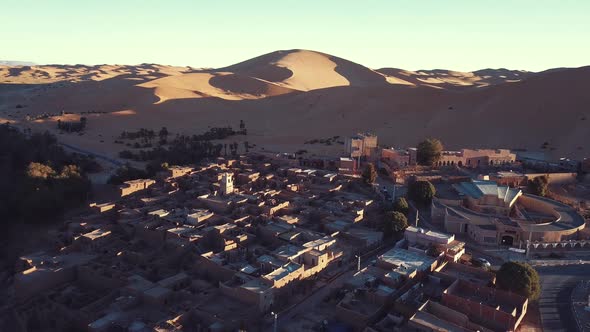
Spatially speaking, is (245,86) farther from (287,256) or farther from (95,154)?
(287,256)

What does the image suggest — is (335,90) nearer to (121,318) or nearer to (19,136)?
(19,136)

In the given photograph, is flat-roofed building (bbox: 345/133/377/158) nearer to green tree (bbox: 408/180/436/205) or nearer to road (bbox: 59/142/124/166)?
green tree (bbox: 408/180/436/205)

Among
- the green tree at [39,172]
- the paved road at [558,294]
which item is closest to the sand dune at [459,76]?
the green tree at [39,172]

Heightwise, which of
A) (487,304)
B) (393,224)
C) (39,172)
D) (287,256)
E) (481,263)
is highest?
(39,172)

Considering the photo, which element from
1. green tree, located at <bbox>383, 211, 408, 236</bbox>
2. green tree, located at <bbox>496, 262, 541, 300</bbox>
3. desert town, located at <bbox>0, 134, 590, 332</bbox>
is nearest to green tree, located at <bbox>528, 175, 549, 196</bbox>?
desert town, located at <bbox>0, 134, 590, 332</bbox>

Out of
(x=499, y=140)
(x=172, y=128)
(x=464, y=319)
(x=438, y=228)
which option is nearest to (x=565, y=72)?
(x=499, y=140)

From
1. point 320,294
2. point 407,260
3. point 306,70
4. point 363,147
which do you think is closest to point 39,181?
point 320,294

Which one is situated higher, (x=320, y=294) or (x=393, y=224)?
(x=393, y=224)
